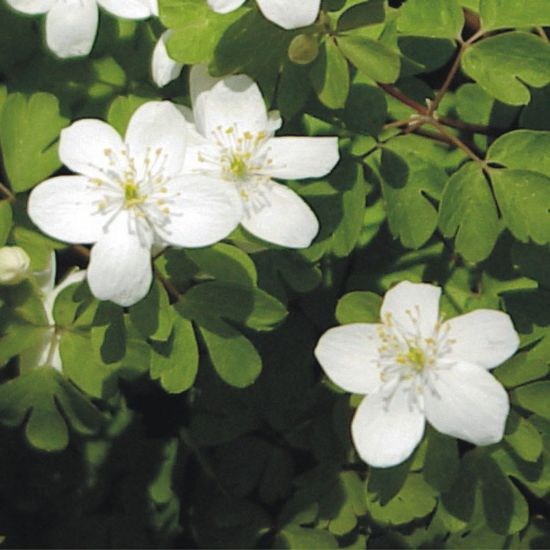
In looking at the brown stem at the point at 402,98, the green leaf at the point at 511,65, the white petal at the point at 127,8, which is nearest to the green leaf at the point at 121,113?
the white petal at the point at 127,8

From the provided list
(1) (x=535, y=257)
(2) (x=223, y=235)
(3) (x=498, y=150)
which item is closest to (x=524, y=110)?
(3) (x=498, y=150)

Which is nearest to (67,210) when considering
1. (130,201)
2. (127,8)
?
(130,201)

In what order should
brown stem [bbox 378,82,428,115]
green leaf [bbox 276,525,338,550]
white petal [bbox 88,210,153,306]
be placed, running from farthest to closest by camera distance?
green leaf [bbox 276,525,338,550], brown stem [bbox 378,82,428,115], white petal [bbox 88,210,153,306]

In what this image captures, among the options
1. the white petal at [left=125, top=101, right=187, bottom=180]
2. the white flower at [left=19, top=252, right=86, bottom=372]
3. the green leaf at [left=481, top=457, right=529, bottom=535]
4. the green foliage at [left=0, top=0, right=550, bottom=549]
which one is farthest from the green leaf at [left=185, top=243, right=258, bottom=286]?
the green leaf at [left=481, top=457, right=529, bottom=535]

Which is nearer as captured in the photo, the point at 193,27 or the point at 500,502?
the point at 193,27

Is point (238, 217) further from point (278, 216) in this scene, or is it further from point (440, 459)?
point (440, 459)

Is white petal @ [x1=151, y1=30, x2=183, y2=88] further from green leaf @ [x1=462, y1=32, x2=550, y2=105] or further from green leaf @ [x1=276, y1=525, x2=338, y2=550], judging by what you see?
green leaf @ [x1=276, y1=525, x2=338, y2=550]
